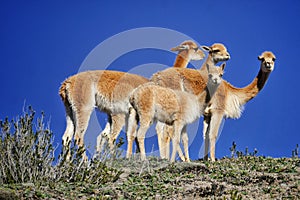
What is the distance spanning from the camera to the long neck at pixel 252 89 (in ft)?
48.3

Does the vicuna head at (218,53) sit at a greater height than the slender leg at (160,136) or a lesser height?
greater

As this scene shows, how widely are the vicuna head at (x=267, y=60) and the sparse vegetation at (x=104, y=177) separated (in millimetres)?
5378

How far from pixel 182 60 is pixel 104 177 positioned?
10.3 metres

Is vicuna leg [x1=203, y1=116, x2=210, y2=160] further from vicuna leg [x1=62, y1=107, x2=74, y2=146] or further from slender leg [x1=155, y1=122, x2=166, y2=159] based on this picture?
vicuna leg [x1=62, y1=107, x2=74, y2=146]

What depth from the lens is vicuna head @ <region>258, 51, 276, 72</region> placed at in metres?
15.0

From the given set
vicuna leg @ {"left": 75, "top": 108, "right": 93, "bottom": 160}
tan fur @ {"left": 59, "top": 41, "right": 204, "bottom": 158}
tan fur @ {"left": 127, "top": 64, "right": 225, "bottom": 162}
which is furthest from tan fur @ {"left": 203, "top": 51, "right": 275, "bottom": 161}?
vicuna leg @ {"left": 75, "top": 108, "right": 93, "bottom": 160}

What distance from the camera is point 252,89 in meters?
15.1

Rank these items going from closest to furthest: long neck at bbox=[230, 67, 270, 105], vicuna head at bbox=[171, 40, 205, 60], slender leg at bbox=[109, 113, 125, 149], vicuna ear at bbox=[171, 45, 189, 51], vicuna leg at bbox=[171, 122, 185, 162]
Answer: vicuna leg at bbox=[171, 122, 185, 162]
long neck at bbox=[230, 67, 270, 105]
slender leg at bbox=[109, 113, 125, 149]
vicuna head at bbox=[171, 40, 205, 60]
vicuna ear at bbox=[171, 45, 189, 51]

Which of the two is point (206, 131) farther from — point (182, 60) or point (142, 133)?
point (182, 60)

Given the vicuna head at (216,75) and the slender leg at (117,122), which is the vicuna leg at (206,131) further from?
the slender leg at (117,122)

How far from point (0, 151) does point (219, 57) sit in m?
8.52

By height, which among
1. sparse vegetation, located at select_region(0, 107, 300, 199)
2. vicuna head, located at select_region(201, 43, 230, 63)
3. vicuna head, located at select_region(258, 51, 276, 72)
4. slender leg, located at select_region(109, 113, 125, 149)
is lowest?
sparse vegetation, located at select_region(0, 107, 300, 199)

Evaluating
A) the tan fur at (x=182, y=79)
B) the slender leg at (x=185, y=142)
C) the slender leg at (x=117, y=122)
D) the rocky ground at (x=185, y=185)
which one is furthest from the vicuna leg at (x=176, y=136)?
the slender leg at (x=117, y=122)

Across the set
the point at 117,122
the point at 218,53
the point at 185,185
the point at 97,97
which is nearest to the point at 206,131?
the point at 117,122
